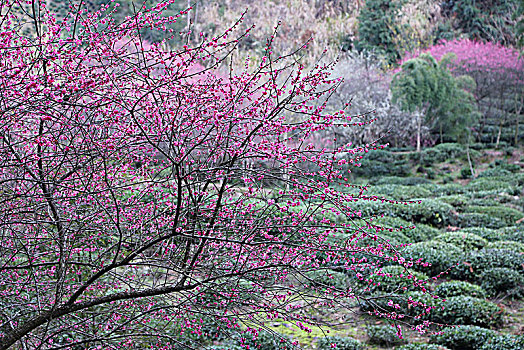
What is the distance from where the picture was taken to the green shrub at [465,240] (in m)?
7.56

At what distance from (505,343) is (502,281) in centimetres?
188

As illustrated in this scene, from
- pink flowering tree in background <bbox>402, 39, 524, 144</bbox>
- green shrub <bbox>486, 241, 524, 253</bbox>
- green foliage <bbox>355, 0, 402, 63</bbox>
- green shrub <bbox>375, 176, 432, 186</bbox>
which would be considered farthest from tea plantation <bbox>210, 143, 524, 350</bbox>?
green foliage <bbox>355, 0, 402, 63</bbox>

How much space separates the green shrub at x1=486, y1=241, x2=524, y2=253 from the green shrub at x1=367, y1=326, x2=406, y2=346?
277cm

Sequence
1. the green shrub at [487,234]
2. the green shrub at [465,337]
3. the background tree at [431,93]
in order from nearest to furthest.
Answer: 1. the green shrub at [465,337]
2. the green shrub at [487,234]
3. the background tree at [431,93]

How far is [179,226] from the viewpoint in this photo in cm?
235

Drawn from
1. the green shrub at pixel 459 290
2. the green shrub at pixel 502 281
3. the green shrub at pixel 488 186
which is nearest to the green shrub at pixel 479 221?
the green shrub at pixel 502 281

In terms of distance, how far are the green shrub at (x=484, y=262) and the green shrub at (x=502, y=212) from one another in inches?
101

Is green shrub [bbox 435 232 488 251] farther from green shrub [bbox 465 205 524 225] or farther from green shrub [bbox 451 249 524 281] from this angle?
green shrub [bbox 465 205 524 225]

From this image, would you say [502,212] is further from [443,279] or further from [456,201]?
[443,279]

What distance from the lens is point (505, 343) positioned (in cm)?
491

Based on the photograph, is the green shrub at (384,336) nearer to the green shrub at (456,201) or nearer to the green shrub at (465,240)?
the green shrub at (465,240)

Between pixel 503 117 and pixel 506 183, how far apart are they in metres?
7.16

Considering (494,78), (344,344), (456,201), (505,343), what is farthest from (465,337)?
(494,78)

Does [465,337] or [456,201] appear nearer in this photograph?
[465,337]
